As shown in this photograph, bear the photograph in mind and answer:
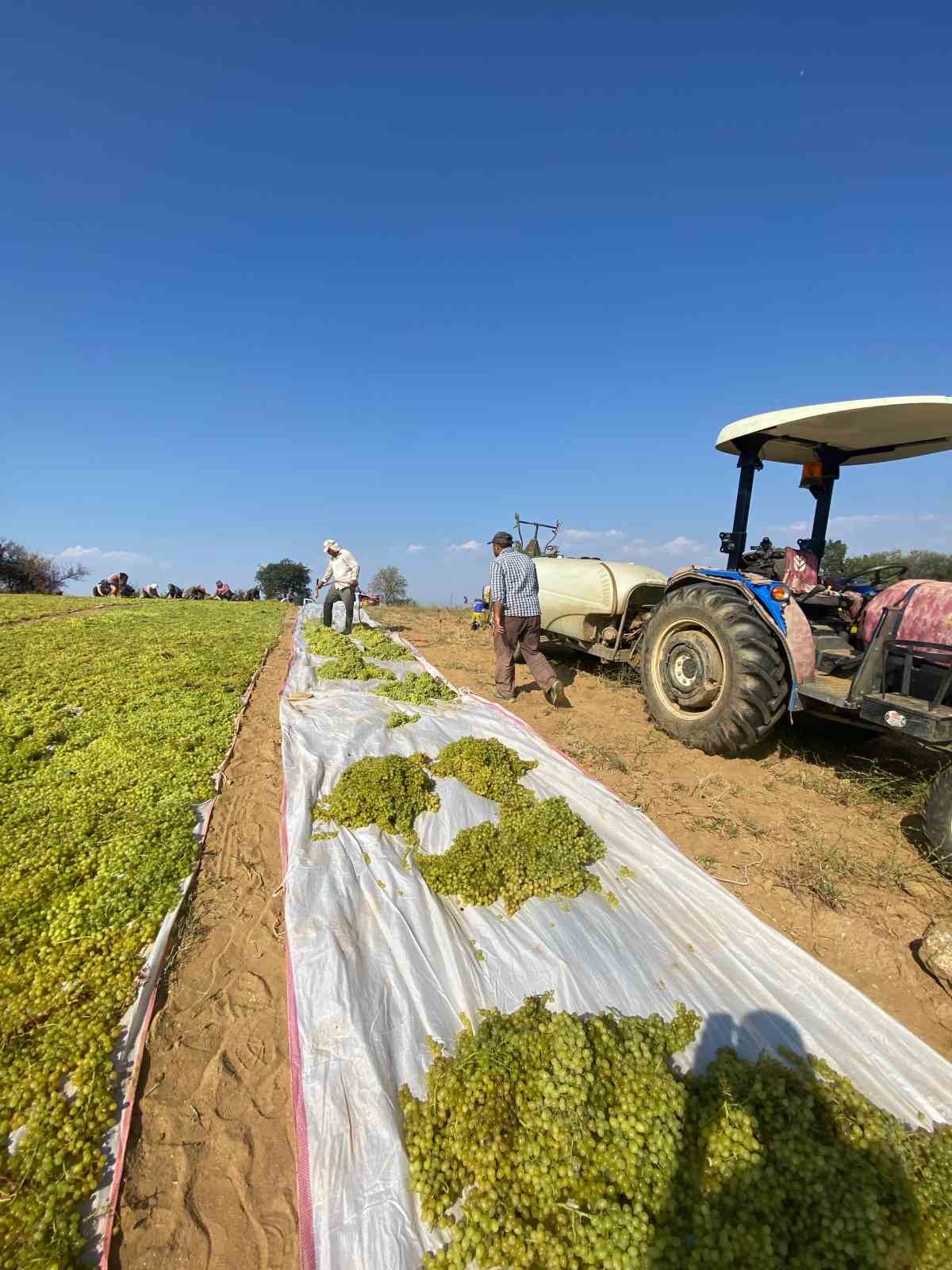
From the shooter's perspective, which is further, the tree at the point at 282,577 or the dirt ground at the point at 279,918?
the tree at the point at 282,577

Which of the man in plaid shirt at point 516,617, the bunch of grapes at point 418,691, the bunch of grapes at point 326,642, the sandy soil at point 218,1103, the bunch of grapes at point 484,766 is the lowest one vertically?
the sandy soil at point 218,1103

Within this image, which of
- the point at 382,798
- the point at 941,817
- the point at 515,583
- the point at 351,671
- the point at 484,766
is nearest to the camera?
the point at 941,817

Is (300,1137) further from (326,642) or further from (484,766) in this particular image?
(326,642)

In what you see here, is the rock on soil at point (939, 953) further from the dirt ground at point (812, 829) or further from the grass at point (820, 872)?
the grass at point (820, 872)

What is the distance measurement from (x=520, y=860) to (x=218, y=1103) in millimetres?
2070

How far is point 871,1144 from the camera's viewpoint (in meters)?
2.17

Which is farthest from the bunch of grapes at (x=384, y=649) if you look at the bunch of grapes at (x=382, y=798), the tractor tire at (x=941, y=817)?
the tractor tire at (x=941, y=817)

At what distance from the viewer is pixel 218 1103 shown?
97.6 inches

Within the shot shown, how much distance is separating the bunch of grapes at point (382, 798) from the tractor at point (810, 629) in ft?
10.2

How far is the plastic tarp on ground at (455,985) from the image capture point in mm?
2189

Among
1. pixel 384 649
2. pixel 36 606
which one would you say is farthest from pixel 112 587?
pixel 384 649

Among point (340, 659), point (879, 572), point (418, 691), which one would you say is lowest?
point (418, 691)

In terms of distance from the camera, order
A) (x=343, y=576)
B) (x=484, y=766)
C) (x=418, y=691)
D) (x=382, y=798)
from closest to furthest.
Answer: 1. (x=382, y=798)
2. (x=484, y=766)
3. (x=418, y=691)
4. (x=343, y=576)

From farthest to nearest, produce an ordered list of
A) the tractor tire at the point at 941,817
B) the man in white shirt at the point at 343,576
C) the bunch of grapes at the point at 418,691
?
1. the man in white shirt at the point at 343,576
2. the bunch of grapes at the point at 418,691
3. the tractor tire at the point at 941,817
